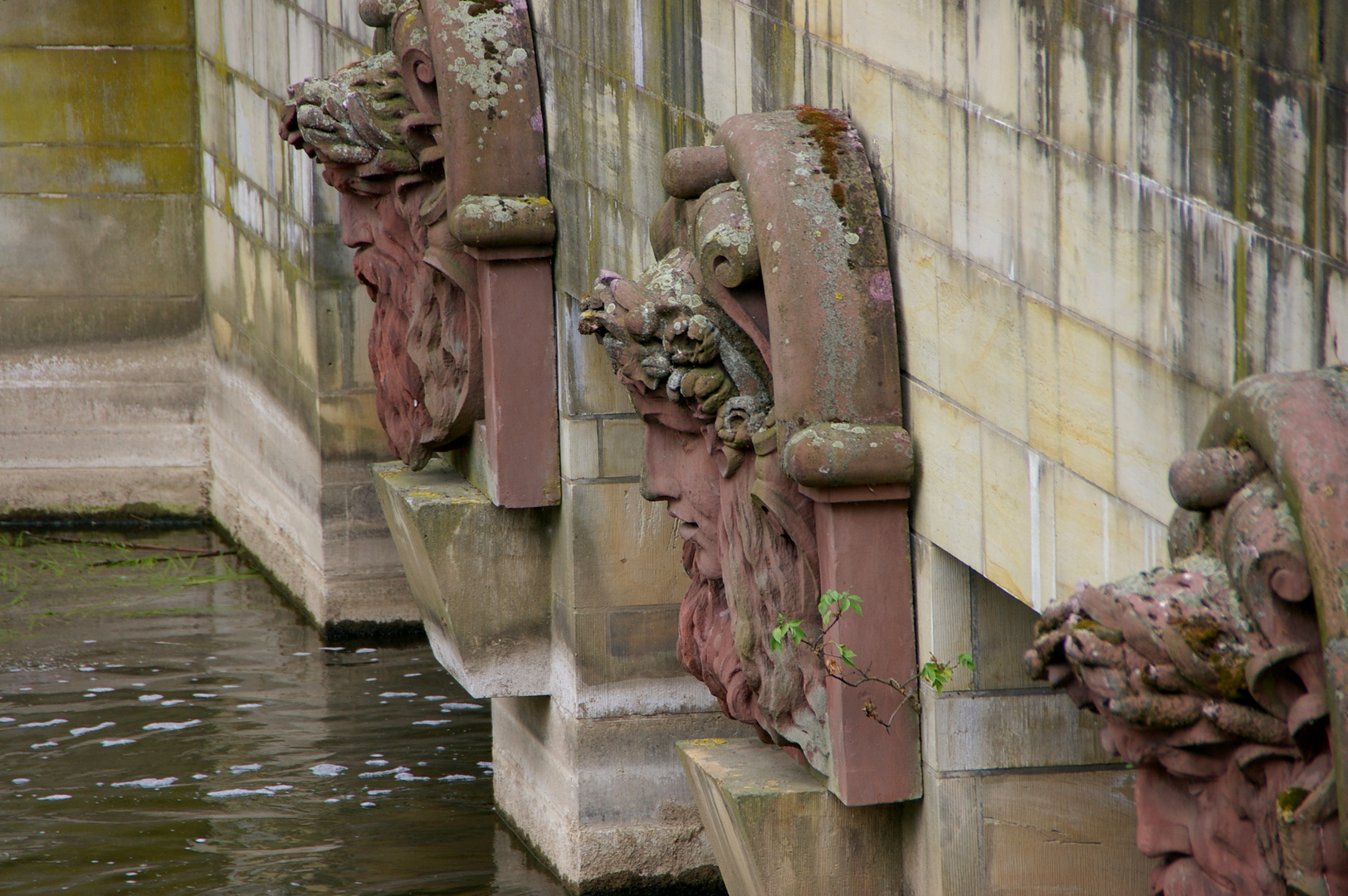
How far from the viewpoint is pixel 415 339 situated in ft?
19.7

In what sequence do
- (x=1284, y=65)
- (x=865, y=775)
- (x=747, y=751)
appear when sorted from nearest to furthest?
1. (x=1284, y=65)
2. (x=865, y=775)
3. (x=747, y=751)

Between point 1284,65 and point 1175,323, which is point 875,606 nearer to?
point 1175,323

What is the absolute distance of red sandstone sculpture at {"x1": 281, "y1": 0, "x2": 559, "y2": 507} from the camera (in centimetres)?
537

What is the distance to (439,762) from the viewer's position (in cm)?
743

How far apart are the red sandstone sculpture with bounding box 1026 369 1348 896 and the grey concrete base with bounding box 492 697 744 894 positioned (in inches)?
150

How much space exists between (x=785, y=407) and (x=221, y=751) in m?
4.73

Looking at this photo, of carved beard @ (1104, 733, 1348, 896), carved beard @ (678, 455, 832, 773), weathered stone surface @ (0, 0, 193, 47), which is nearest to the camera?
carved beard @ (1104, 733, 1348, 896)

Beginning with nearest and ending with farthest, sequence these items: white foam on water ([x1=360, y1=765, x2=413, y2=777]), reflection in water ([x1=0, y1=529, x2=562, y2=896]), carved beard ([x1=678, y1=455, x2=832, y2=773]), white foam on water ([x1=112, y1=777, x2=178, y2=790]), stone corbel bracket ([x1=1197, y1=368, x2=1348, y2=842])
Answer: stone corbel bracket ([x1=1197, y1=368, x2=1348, y2=842])
carved beard ([x1=678, y1=455, x2=832, y2=773])
reflection in water ([x1=0, y1=529, x2=562, y2=896])
white foam on water ([x1=112, y1=777, x2=178, y2=790])
white foam on water ([x1=360, y1=765, x2=413, y2=777])

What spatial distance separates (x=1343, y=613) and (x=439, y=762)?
5811 mm

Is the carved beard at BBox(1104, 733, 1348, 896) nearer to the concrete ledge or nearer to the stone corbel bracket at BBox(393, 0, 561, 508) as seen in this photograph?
the concrete ledge

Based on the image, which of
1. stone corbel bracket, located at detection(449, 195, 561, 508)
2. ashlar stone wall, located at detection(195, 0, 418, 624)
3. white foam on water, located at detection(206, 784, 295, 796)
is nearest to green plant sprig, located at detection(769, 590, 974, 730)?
stone corbel bracket, located at detection(449, 195, 561, 508)

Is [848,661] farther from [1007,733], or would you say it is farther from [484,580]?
[484,580]

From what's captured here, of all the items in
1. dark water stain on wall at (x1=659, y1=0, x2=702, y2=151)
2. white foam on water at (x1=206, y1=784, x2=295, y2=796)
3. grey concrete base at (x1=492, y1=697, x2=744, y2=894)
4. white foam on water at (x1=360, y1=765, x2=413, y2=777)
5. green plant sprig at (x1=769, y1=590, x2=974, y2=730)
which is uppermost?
dark water stain on wall at (x1=659, y1=0, x2=702, y2=151)

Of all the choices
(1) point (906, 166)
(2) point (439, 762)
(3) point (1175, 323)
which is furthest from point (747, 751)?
(2) point (439, 762)
